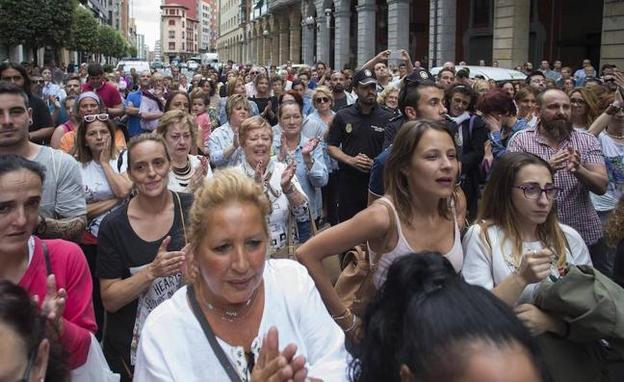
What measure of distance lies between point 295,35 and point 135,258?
187 feet

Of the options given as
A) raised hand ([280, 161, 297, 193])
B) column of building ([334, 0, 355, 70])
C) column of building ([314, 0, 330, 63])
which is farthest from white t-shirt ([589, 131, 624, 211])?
column of building ([314, 0, 330, 63])

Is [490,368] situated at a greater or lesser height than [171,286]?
greater

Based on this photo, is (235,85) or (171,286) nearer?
(171,286)

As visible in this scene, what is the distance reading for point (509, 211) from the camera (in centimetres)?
365

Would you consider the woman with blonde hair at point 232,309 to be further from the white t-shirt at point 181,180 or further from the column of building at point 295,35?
the column of building at point 295,35

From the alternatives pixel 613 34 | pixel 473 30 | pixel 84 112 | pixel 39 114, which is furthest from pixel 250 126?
pixel 473 30

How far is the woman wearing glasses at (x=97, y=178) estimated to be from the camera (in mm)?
4957

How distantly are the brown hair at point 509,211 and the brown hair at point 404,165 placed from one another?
0.81 feet

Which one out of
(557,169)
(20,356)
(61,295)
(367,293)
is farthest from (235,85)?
(20,356)

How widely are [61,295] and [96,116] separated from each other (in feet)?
10.8

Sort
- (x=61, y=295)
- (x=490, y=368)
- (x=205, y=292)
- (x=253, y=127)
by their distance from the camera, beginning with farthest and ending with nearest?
(x=253, y=127), (x=61, y=295), (x=205, y=292), (x=490, y=368)

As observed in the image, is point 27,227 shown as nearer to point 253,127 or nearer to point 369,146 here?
point 253,127

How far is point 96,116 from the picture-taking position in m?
5.63

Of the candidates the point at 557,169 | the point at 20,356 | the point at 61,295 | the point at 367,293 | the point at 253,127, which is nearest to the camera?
the point at 20,356
